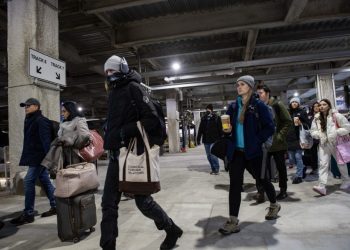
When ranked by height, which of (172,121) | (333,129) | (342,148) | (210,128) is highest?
(172,121)

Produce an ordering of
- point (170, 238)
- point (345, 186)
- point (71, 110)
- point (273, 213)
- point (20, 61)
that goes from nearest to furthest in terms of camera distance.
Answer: point (170, 238) < point (273, 213) < point (71, 110) < point (345, 186) < point (20, 61)

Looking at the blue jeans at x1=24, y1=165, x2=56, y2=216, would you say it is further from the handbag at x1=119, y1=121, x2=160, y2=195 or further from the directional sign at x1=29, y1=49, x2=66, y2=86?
the handbag at x1=119, y1=121, x2=160, y2=195

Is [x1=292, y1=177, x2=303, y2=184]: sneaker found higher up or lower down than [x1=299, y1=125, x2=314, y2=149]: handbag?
lower down

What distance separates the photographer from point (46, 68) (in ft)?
18.4

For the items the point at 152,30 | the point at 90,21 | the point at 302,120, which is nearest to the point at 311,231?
the point at 302,120

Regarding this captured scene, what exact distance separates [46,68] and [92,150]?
2734mm

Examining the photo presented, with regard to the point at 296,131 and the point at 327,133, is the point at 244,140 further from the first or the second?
the point at 296,131

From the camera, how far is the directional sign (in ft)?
17.3

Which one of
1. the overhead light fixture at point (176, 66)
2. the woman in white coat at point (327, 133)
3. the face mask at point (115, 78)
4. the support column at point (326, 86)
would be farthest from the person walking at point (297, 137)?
the support column at point (326, 86)

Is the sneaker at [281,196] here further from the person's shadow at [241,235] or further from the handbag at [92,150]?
the handbag at [92,150]

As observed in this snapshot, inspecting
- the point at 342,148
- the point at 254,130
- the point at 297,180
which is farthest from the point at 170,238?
the point at 297,180

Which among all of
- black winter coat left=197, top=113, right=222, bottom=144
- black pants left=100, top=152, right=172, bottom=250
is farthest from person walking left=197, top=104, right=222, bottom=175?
black pants left=100, top=152, right=172, bottom=250

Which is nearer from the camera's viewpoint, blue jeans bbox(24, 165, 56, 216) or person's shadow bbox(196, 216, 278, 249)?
person's shadow bbox(196, 216, 278, 249)

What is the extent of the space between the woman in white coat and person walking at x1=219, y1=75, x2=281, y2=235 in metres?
1.91
